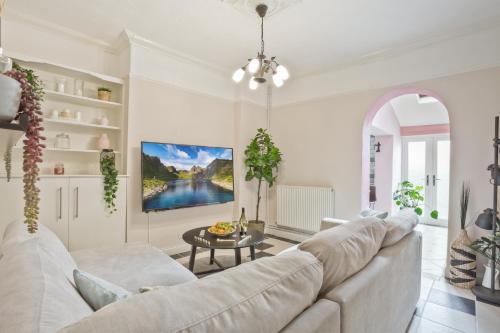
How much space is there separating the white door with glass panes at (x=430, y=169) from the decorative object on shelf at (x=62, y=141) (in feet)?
21.7

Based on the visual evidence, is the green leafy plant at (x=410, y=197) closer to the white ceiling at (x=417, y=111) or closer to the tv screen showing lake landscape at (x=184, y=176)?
the white ceiling at (x=417, y=111)

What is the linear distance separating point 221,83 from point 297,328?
13.2 ft

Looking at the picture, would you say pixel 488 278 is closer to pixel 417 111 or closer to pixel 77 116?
pixel 417 111

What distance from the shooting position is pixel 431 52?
10.6ft

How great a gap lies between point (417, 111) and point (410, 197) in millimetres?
1873

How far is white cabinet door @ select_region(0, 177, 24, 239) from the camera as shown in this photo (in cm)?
238

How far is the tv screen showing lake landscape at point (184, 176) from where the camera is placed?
3.39 m

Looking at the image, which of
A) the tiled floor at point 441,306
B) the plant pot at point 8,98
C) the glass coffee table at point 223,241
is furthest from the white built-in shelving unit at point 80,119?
the plant pot at point 8,98

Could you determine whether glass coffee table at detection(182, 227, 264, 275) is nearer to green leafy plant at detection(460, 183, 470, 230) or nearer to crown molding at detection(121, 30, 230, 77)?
green leafy plant at detection(460, 183, 470, 230)

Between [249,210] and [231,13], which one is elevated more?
[231,13]

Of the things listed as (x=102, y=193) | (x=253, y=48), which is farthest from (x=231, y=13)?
(x=102, y=193)

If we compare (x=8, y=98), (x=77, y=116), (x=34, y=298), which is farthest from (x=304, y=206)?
(x=8, y=98)

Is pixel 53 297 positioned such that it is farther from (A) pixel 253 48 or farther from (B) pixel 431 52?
(B) pixel 431 52

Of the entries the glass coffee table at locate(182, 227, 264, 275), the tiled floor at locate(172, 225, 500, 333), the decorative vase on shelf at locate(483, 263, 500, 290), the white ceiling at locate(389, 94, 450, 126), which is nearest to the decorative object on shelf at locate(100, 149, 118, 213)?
the glass coffee table at locate(182, 227, 264, 275)
